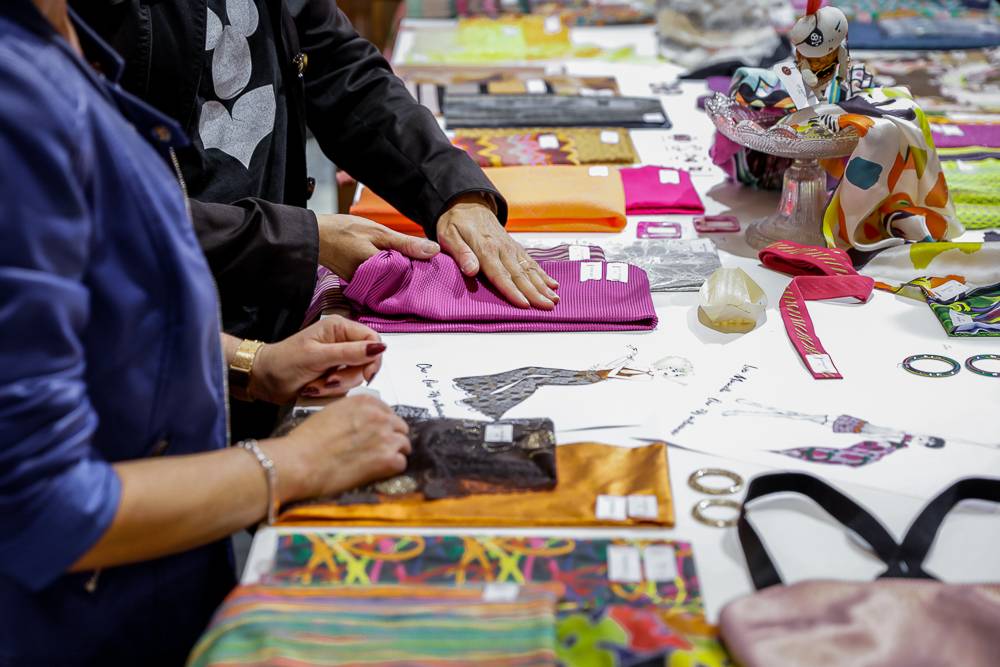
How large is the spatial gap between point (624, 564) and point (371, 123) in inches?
38.8

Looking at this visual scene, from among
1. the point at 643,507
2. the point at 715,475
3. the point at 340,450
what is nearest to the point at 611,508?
the point at 643,507

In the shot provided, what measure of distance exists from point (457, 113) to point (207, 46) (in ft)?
3.09

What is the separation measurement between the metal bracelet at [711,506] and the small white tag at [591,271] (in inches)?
19.8

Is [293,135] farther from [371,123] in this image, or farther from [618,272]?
[618,272]

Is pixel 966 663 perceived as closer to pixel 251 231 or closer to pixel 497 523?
pixel 497 523

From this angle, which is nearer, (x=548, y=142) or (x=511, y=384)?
(x=511, y=384)

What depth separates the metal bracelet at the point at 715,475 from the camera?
1.02 m

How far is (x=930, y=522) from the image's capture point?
95 centimetres

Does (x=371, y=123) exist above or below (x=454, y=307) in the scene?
above

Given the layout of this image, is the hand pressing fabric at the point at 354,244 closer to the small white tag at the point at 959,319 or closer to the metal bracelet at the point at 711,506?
the metal bracelet at the point at 711,506

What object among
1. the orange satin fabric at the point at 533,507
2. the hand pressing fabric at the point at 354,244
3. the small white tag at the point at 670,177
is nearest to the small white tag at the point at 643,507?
the orange satin fabric at the point at 533,507

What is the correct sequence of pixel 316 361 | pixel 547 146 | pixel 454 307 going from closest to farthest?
pixel 316 361 < pixel 454 307 < pixel 547 146

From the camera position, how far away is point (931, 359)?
1.30 metres

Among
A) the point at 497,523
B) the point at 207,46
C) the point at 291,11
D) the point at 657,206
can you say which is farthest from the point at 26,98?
the point at 657,206
